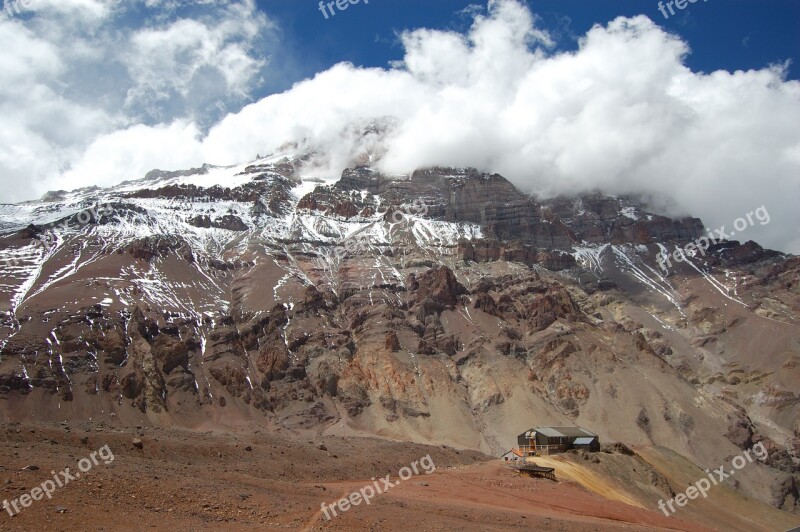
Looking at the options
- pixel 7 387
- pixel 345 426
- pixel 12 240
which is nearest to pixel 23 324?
pixel 7 387

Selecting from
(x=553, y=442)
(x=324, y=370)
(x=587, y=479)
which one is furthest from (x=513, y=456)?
(x=324, y=370)

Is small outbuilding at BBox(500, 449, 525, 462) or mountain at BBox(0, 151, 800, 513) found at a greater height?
mountain at BBox(0, 151, 800, 513)

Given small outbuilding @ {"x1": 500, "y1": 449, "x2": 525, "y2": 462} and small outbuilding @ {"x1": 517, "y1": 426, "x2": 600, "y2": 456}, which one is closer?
small outbuilding @ {"x1": 500, "y1": 449, "x2": 525, "y2": 462}

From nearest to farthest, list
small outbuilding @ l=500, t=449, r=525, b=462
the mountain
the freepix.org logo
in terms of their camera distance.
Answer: the freepix.org logo, small outbuilding @ l=500, t=449, r=525, b=462, the mountain

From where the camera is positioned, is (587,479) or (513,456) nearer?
(587,479)

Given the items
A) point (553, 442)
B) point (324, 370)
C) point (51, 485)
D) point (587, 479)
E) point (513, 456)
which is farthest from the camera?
point (324, 370)

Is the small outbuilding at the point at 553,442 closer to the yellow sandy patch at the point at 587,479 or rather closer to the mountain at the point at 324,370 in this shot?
the yellow sandy patch at the point at 587,479

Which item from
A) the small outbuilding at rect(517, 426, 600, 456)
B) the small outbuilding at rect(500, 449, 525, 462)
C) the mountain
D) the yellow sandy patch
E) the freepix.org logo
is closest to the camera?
the freepix.org logo

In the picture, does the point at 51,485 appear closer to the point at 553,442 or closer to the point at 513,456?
the point at 513,456

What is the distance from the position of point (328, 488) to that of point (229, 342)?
426 feet

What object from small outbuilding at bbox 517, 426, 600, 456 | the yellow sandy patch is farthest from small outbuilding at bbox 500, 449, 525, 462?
the yellow sandy patch

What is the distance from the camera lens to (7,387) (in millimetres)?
123062

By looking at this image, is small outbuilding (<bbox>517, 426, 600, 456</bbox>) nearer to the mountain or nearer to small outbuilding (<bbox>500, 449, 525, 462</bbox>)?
small outbuilding (<bbox>500, 449, 525, 462</bbox>)

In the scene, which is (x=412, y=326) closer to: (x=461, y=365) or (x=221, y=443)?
(x=461, y=365)
